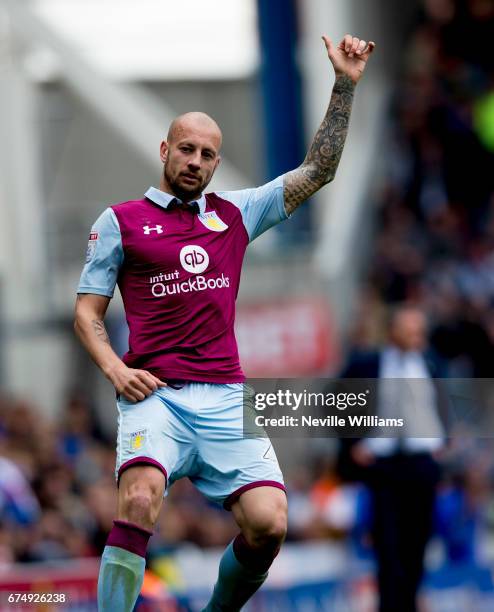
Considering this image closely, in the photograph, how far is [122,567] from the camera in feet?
23.4

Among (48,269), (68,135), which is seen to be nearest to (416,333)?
(48,269)

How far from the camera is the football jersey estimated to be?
7.46 m

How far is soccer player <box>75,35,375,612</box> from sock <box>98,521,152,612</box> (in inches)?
4.4

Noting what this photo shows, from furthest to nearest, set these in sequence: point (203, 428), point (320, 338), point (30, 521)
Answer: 1. point (320, 338)
2. point (30, 521)
3. point (203, 428)

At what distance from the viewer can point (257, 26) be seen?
776 inches

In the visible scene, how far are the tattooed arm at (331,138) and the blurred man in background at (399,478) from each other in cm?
304

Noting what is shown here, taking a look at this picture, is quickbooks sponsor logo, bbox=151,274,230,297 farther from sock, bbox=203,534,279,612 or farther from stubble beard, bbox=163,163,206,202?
sock, bbox=203,534,279,612

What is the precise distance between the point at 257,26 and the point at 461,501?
710cm

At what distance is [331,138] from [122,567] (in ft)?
7.46

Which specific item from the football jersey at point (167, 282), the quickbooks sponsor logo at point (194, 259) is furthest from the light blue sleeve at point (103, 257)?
the quickbooks sponsor logo at point (194, 259)

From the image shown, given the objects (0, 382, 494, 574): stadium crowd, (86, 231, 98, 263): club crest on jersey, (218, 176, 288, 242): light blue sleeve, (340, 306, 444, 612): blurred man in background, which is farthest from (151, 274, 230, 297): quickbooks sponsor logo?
(0, 382, 494, 574): stadium crowd

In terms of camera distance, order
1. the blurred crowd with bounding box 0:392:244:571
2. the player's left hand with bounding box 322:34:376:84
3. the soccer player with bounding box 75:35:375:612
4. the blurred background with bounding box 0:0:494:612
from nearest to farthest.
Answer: the soccer player with bounding box 75:35:375:612 → the player's left hand with bounding box 322:34:376:84 → the blurred crowd with bounding box 0:392:244:571 → the blurred background with bounding box 0:0:494:612

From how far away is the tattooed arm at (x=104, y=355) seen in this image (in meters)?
7.32

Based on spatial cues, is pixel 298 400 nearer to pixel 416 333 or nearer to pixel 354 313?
pixel 416 333
